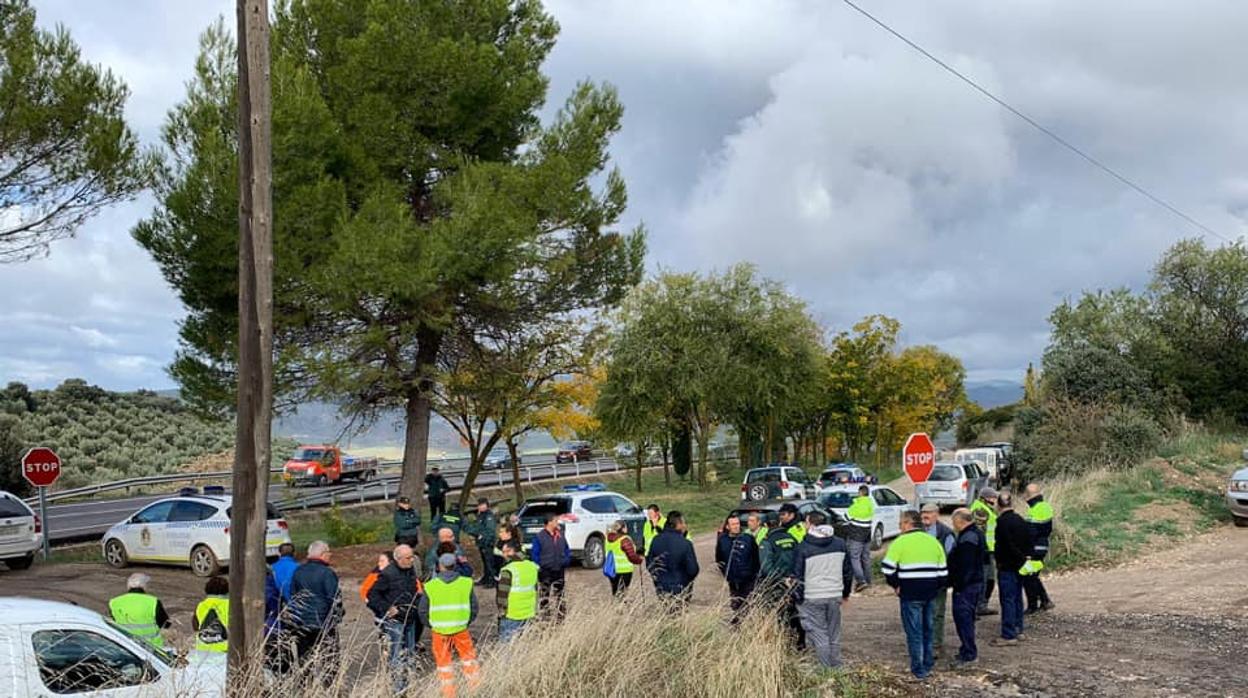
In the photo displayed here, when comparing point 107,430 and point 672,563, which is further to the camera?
point 107,430

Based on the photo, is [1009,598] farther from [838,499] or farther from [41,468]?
[41,468]

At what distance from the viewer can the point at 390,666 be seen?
746cm

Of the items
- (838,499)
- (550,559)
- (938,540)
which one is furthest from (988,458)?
(550,559)

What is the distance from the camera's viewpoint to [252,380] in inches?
243

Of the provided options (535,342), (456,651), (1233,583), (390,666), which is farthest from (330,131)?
(1233,583)

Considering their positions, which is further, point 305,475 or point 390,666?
point 305,475

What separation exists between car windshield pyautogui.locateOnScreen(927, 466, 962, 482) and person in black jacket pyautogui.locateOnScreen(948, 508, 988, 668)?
18.3 meters

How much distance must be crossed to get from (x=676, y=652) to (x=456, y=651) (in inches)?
108

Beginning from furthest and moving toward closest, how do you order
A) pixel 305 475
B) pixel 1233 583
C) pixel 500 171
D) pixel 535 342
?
1. pixel 305 475
2. pixel 535 342
3. pixel 500 171
4. pixel 1233 583

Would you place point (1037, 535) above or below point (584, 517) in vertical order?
above

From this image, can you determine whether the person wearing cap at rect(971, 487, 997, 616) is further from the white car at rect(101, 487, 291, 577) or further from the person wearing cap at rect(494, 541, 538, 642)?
the white car at rect(101, 487, 291, 577)

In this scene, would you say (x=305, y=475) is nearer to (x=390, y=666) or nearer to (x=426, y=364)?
(x=426, y=364)

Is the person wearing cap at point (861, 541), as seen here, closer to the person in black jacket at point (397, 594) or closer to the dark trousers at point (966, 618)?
the dark trousers at point (966, 618)

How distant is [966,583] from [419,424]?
14.9 m
